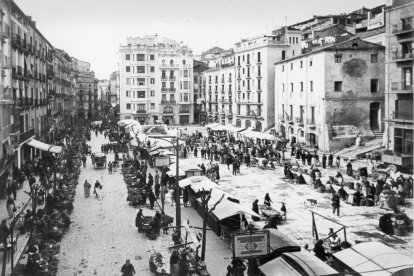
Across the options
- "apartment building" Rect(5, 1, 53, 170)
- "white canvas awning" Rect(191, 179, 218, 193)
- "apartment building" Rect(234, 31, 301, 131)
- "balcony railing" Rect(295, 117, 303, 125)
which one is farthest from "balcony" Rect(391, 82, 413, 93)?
"apartment building" Rect(5, 1, 53, 170)

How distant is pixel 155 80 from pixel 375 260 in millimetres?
72873

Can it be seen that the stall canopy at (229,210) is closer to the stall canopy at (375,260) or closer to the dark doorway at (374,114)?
the stall canopy at (375,260)

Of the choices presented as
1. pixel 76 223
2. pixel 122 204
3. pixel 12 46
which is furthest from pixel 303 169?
pixel 12 46

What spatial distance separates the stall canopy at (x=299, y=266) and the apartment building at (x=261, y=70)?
4842 centimetres

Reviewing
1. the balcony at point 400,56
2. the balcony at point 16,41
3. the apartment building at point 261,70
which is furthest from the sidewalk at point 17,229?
the apartment building at point 261,70

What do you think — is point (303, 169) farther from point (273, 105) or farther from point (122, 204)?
point (273, 105)

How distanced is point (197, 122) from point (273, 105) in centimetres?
3017

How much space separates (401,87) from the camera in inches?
1378

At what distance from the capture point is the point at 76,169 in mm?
33344

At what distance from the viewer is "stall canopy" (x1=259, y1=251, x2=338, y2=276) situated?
12.3 metres

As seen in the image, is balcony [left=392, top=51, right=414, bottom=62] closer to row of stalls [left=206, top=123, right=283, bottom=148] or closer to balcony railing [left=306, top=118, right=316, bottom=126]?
balcony railing [left=306, top=118, right=316, bottom=126]

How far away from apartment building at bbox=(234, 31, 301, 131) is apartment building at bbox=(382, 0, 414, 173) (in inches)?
980

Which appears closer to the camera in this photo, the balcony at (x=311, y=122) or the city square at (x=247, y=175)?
the city square at (x=247, y=175)

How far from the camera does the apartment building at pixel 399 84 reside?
A: 1329 inches
